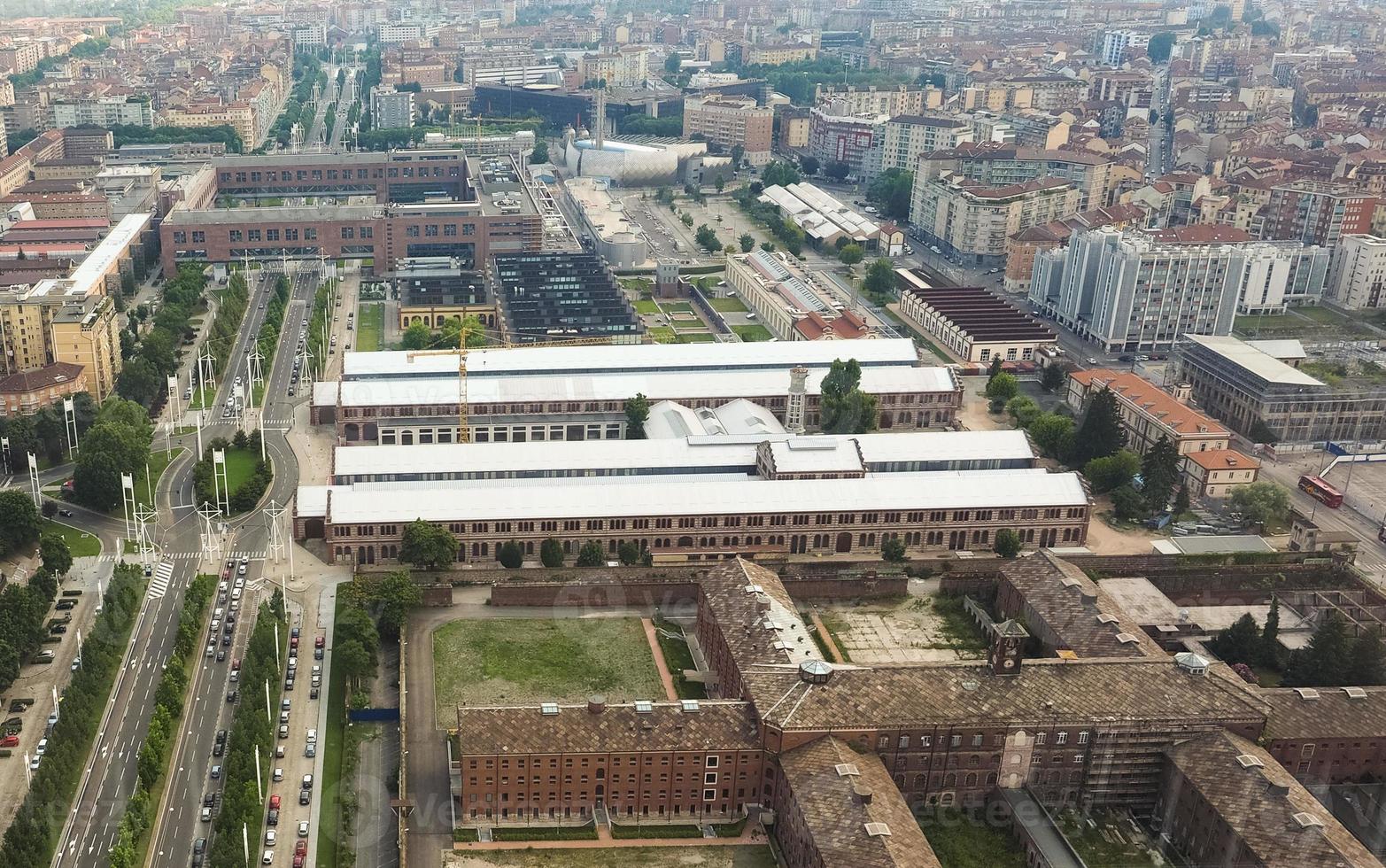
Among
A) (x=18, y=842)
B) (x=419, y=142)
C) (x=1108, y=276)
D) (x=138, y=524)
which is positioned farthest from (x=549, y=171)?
(x=18, y=842)

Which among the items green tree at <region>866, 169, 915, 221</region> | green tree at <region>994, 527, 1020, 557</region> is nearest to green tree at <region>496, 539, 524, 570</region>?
green tree at <region>994, 527, 1020, 557</region>

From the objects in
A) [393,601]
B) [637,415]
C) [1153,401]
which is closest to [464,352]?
[637,415]

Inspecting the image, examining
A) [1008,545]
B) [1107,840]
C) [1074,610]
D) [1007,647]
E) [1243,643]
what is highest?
[1007,647]

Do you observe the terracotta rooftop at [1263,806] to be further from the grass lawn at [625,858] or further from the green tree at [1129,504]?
the green tree at [1129,504]

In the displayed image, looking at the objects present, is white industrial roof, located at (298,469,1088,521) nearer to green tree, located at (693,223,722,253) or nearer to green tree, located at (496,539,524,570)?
green tree, located at (496,539,524,570)

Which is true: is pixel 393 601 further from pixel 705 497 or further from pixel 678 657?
pixel 705 497

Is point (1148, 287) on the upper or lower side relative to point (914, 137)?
lower
